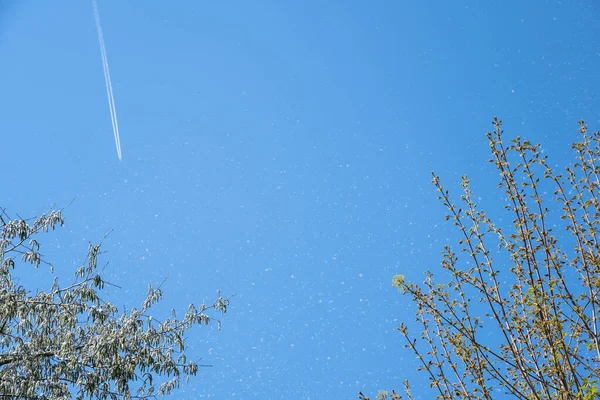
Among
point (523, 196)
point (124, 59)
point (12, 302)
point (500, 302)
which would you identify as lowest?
point (500, 302)

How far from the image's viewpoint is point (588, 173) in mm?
1922

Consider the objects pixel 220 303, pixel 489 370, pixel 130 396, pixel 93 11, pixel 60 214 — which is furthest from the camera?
pixel 93 11

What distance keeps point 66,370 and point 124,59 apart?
22.5 ft

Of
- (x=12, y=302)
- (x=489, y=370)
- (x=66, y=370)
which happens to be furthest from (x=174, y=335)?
(x=489, y=370)

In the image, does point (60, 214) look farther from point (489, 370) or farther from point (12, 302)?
point (489, 370)

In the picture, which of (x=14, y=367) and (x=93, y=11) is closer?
(x=14, y=367)

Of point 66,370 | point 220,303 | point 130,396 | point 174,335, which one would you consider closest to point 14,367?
point 66,370

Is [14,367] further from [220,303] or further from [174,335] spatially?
[220,303]

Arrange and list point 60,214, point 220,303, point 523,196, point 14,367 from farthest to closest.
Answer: point 220,303
point 60,214
point 14,367
point 523,196

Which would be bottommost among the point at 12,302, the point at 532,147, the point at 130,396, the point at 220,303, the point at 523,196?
the point at 523,196

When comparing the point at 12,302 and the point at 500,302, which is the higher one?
the point at 12,302

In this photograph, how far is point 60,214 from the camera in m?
4.83

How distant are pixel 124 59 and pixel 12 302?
6.64 m

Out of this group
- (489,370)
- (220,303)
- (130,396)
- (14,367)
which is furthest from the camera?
(220,303)
